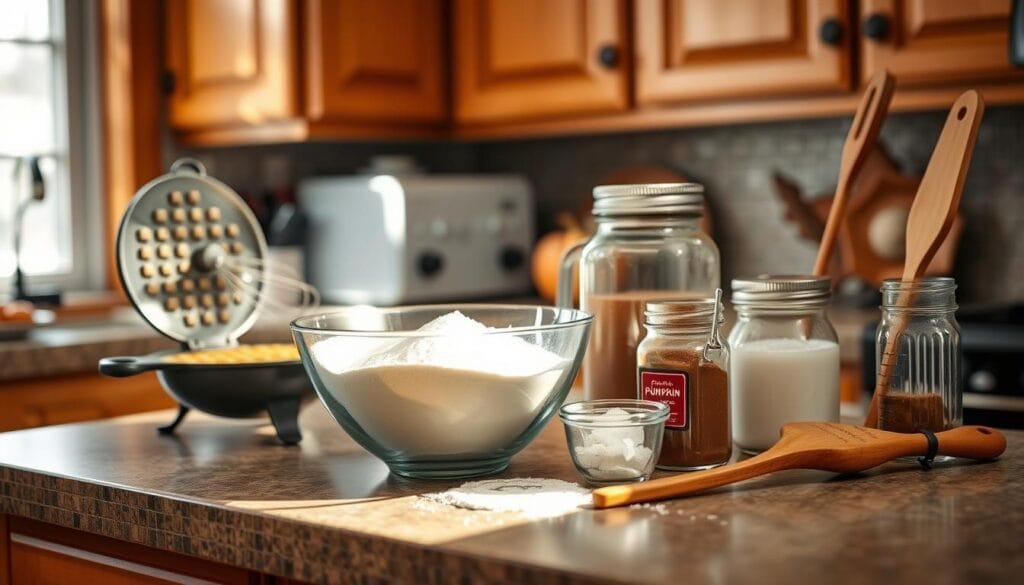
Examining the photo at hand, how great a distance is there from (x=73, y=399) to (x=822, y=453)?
185 cm

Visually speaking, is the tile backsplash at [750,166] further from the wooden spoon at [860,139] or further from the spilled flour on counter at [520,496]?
the spilled flour on counter at [520,496]

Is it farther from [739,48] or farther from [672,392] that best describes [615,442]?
[739,48]

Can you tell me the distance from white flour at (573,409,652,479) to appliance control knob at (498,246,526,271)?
7.56 ft

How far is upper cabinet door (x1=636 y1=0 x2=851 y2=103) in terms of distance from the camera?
2.63 metres

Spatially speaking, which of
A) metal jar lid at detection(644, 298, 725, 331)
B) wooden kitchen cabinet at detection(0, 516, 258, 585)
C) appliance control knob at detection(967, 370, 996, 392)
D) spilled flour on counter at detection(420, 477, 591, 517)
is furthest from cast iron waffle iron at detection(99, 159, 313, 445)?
appliance control knob at detection(967, 370, 996, 392)

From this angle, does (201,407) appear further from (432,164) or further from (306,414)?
(432,164)

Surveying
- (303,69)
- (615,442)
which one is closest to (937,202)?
(615,442)

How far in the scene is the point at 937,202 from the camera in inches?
46.3

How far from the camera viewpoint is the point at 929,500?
1.01m

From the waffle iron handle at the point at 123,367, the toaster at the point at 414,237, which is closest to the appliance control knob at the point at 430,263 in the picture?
the toaster at the point at 414,237

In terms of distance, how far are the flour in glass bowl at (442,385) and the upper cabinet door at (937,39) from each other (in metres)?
1.66

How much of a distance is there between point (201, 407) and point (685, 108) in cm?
177

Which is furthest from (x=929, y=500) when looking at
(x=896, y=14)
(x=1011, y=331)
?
(x=896, y=14)

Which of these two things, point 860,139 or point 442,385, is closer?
point 442,385
